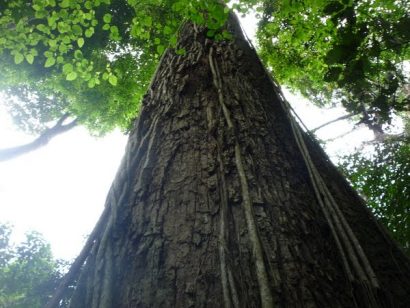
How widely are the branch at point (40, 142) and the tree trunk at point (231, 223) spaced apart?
9.49m

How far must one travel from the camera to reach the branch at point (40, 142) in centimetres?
988

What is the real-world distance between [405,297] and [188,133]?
1.29 metres

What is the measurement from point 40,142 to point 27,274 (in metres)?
4.26

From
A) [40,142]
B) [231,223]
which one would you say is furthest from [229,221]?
[40,142]

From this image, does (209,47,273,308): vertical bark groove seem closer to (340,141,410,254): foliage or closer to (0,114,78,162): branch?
(340,141,410,254): foliage

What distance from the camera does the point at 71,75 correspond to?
3.92m

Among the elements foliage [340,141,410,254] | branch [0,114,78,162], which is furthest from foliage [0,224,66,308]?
foliage [340,141,410,254]

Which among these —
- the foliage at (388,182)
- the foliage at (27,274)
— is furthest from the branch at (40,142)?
the foliage at (388,182)

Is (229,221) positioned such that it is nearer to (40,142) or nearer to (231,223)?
(231,223)

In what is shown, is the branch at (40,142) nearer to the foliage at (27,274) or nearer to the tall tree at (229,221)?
the foliage at (27,274)

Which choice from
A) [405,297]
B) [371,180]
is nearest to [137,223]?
[405,297]

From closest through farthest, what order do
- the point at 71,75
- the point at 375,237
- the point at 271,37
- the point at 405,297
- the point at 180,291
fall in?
the point at 180,291 < the point at 405,297 < the point at 375,237 < the point at 71,75 < the point at 271,37

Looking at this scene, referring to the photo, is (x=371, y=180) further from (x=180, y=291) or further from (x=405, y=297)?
(x=180, y=291)

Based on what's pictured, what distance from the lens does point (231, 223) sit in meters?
1.35
